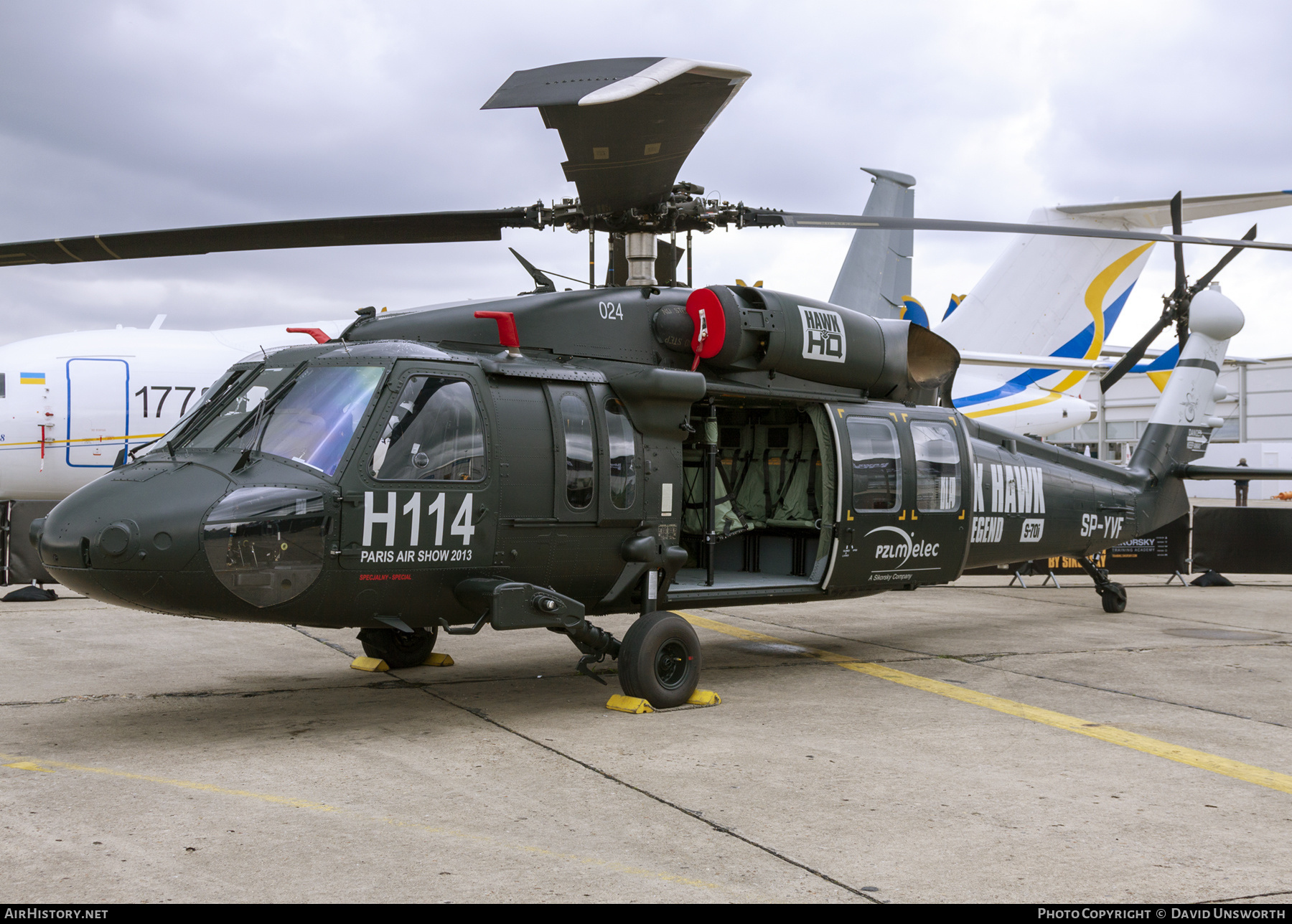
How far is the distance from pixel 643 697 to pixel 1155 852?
3.39 m

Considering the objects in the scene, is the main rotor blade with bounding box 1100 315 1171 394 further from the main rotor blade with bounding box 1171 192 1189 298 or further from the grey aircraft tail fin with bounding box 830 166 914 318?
the grey aircraft tail fin with bounding box 830 166 914 318

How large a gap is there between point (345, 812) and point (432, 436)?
7.89 feet

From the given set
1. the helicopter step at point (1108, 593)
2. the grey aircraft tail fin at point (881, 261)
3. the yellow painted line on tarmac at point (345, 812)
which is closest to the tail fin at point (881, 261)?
the grey aircraft tail fin at point (881, 261)

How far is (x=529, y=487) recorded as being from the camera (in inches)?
270

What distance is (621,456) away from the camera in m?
7.36

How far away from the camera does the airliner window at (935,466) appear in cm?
912

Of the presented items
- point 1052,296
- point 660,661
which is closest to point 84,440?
point 660,661

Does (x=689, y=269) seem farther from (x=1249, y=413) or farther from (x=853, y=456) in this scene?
(x=1249, y=413)

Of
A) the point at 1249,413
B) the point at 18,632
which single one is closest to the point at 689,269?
the point at 18,632

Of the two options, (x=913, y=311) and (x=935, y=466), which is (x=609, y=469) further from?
(x=913, y=311)

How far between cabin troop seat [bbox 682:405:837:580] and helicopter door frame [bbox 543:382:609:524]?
1529 mm

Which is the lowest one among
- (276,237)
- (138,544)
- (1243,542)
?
(1243,542)
